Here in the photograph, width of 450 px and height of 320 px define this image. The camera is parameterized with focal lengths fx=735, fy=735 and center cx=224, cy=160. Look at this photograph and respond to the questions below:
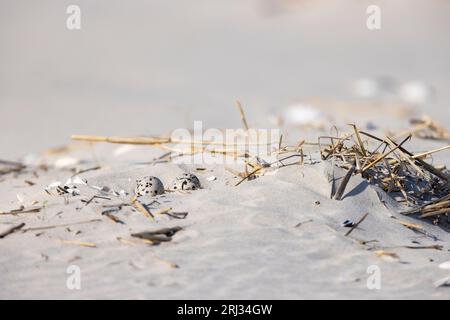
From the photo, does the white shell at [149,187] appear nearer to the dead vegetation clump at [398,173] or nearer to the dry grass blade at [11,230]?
the dry grass blade at [11,230]

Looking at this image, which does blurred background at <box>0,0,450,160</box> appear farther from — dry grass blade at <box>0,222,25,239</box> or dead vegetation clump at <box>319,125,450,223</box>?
dry grass blade at <box>0,222,25,239</box>

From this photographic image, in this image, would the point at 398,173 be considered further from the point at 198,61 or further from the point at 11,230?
the point at 198,61

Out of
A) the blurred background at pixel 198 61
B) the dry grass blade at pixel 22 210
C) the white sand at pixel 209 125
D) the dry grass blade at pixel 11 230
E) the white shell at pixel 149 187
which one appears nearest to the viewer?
the white sand at pixel 209 125

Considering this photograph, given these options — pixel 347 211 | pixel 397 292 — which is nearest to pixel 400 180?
pixel 347 211

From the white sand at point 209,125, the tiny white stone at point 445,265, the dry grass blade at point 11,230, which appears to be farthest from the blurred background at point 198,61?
the tiny white stone at point 445,265

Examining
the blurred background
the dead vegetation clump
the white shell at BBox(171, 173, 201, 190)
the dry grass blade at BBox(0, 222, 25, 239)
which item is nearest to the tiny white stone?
the dead vegetation clump

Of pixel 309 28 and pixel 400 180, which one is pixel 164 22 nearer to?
pixel 309 28
